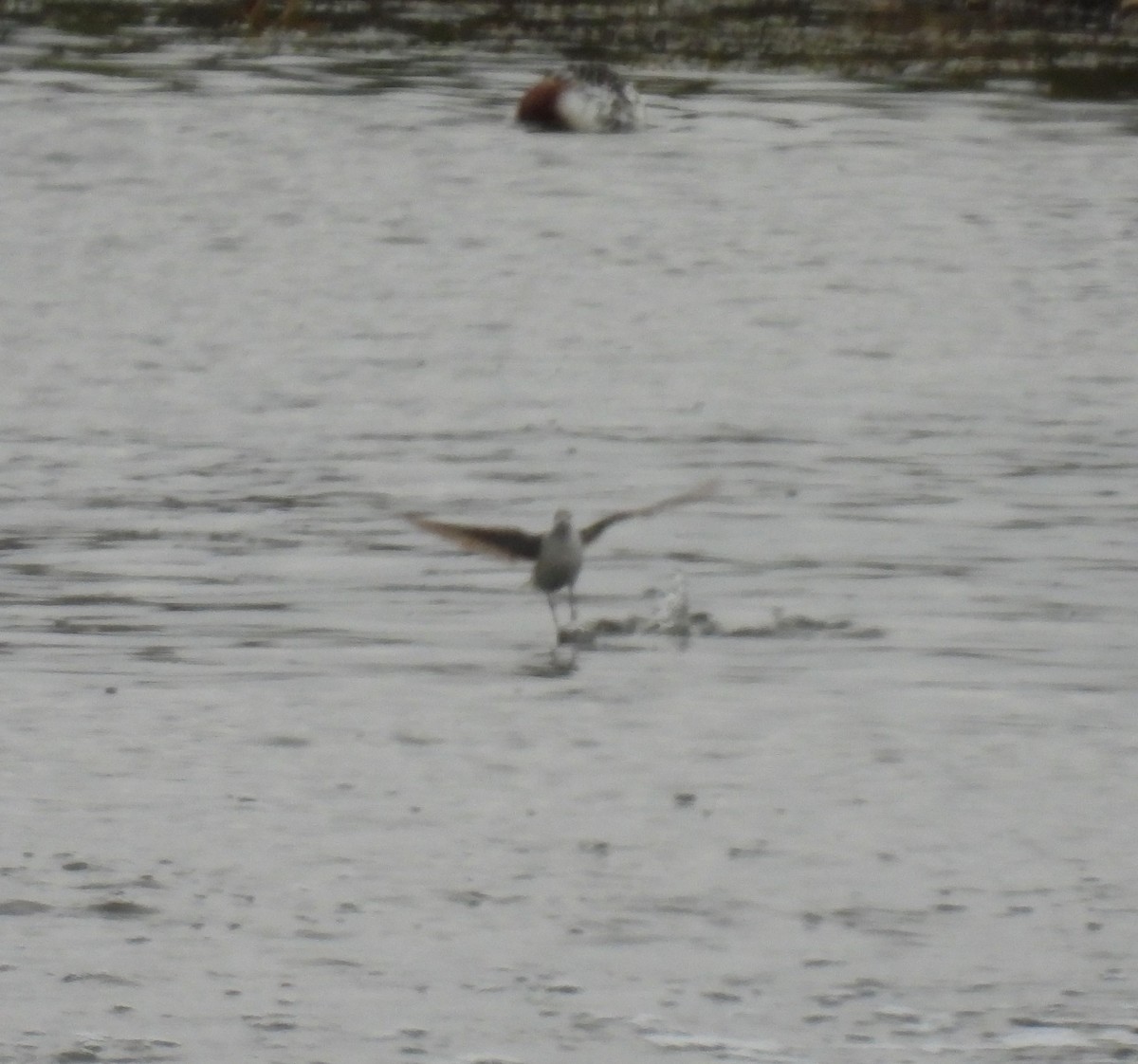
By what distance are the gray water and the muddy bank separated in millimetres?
9111

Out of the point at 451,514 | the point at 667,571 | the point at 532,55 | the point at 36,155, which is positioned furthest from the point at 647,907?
the point at 532,55

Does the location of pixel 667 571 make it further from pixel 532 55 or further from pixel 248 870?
pixel 532 55

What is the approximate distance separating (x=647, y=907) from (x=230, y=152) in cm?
1699

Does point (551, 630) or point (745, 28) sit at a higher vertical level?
point (551, 630)

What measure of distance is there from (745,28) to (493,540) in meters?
24.3

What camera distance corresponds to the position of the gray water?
6.26 metres

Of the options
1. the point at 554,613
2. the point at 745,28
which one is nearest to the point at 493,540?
the point at 554,613

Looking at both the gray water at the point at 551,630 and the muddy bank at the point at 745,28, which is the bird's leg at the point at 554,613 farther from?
the muddy bank at the point at 745,28

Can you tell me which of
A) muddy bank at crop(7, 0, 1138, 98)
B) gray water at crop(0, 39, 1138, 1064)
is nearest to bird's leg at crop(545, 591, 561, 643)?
gray water at crop(0, 39, 1138, 1064)

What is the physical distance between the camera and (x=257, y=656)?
9.23m

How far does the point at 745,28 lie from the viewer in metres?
33.5

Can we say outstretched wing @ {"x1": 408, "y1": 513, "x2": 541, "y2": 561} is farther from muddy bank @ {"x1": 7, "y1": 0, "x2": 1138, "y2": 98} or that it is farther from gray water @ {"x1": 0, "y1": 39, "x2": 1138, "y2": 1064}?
muddy bank @ {"x1": 7, "y1": 0, "x2": 1138, "y2": 98}

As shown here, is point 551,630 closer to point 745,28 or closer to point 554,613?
point 554,613

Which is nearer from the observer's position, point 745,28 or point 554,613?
point 554,613
